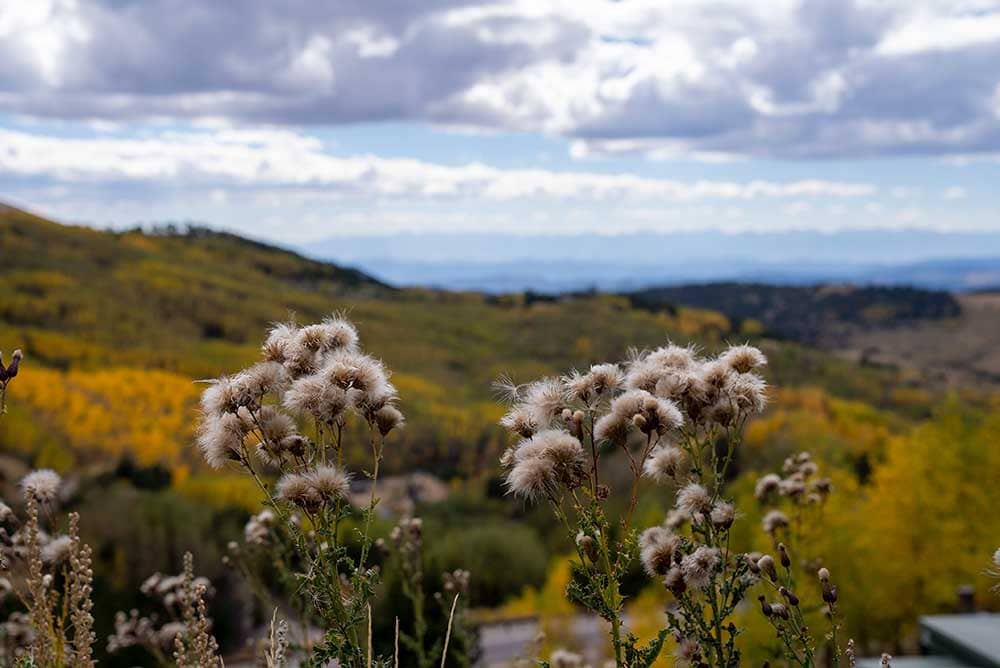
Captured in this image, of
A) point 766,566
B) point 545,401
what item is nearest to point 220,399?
point 545,401

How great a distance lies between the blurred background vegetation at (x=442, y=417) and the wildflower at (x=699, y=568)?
0.91 m

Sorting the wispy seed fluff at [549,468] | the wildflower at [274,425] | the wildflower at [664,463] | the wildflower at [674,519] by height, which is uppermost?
the wildflower at [274,425]

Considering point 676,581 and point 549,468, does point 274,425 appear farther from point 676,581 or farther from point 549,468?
point 676,581

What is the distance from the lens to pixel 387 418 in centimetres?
359

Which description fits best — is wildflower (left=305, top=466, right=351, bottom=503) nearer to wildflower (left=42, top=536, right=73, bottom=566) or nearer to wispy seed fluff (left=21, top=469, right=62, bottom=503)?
wispy seed fluff (left=21, top=469, right=62, bottom=503)

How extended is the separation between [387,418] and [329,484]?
431 millimetres

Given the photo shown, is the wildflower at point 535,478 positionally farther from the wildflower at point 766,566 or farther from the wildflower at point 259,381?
the wildflower at point 259,381

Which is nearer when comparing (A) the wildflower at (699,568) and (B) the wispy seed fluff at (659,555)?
(A) the wildflower at (699,568)

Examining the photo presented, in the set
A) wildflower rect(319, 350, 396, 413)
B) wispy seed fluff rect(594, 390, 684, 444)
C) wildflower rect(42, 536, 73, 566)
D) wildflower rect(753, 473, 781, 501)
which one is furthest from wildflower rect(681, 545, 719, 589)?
wildflower rect(42, 536, 73, 566)

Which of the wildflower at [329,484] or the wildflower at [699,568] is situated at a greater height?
the wildflower at [329,484]

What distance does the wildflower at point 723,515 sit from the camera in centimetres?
361

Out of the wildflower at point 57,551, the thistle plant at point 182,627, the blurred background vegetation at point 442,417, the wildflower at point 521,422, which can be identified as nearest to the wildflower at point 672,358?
the blurred background vegetation at point 442,417

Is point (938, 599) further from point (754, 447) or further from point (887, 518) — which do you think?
point (754, 447)

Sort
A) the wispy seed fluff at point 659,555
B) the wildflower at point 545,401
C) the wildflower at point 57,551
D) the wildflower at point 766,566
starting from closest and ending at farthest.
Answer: the wildflower at point 766,566
the wispy seed fluff at point 659,555
the wildflower at point 545,401
the wildflower at point 57,551
